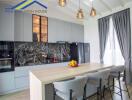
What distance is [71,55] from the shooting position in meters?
5.62

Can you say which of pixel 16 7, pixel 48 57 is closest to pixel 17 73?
pixel 48 57

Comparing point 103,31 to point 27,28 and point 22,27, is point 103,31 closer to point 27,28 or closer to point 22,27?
point 27,28

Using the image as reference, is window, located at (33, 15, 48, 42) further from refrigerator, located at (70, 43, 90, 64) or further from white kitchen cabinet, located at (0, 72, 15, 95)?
Result: white kitchen cabinet, located at (0, 72, 15, 95)

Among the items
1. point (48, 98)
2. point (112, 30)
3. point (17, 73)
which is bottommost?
point (48, 98)

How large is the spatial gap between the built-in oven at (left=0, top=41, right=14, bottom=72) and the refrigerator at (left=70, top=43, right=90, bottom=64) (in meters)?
2.81

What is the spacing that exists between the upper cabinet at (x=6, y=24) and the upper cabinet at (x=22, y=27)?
0.38 m

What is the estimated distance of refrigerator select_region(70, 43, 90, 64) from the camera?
5199 mm

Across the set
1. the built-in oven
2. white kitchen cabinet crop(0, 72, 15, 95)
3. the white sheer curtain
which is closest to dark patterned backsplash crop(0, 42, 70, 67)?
the built-in oven

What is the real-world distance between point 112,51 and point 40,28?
324cm

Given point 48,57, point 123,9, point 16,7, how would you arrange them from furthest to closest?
1. point 48,57
2. point 123,9
3. point 16,7

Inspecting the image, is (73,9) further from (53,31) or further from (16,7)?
(16,7)

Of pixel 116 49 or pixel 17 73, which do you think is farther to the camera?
pixel 116 49

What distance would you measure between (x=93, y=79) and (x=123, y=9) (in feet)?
10.9

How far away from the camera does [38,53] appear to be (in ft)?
15.4
